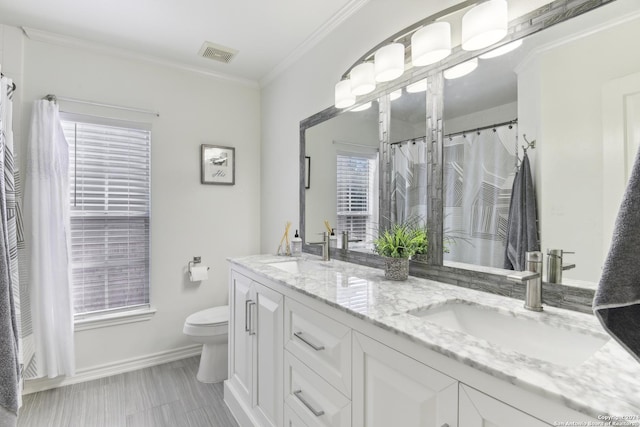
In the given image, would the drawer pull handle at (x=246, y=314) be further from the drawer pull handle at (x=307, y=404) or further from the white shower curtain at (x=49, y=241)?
the white shower curtain at (x=49, y=241)

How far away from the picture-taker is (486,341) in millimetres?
771

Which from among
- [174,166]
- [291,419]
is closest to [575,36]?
[291,419]

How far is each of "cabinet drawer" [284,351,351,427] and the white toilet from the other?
1.04 metres

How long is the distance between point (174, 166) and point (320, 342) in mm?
2119

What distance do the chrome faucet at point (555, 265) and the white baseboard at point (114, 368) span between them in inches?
106

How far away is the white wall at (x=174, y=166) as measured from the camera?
7.59 ft

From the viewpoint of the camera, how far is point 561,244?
105 centimetres

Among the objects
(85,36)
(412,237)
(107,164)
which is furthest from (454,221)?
(85,36)

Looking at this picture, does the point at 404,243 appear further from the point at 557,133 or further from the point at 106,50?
the point at 106,50

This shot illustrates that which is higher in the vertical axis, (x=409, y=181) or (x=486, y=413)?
(x=409, y=181)

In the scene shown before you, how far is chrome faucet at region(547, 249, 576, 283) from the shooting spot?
3.38ft

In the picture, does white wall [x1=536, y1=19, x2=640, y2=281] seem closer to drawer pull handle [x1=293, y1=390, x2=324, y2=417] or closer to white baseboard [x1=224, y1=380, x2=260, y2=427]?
drawer pull handle [x1=293, y1=390, x2=324, y2=417]

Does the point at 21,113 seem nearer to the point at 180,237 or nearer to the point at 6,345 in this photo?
the point at 180,237

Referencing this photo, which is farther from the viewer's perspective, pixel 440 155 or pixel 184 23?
pixel 184 23
